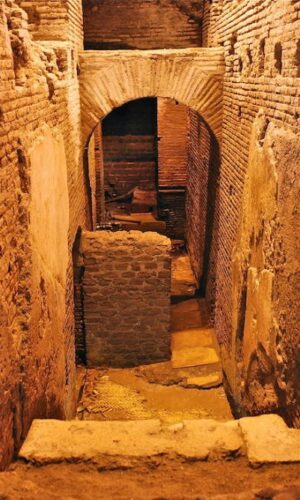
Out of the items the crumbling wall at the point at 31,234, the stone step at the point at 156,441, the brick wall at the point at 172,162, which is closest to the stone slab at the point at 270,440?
the stone step at the point at 156,441

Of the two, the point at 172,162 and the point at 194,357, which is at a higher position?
the point at 172,162

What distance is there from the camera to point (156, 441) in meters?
3.40

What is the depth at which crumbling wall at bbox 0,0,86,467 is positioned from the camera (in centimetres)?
332

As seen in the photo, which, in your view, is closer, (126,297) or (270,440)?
(270,440)

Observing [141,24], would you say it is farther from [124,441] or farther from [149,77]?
[124,441]

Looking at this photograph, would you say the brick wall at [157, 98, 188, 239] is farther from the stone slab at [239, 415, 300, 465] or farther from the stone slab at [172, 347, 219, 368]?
the stone slab at [239, 415, 300, 465]

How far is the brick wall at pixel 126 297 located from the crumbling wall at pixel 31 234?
1.19 m

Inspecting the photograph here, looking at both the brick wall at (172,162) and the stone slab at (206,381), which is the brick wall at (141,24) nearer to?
the brick wall at (172,162)

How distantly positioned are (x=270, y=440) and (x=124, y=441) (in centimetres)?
91

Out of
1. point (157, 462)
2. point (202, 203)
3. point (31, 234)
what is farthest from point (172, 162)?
point (157, 462)

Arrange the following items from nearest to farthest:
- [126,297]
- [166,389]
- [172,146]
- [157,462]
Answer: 1. [157,462]
2. [166,389]
3. [126,297]
4. [172,146]

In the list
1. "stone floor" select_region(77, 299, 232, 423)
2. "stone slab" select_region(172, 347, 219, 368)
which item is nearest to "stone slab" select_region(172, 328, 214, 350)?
"stone floor" select_region(77, 299, 232, 423)

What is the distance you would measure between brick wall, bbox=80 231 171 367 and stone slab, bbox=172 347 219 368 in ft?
0.60

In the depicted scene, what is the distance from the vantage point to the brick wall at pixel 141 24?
891cm
